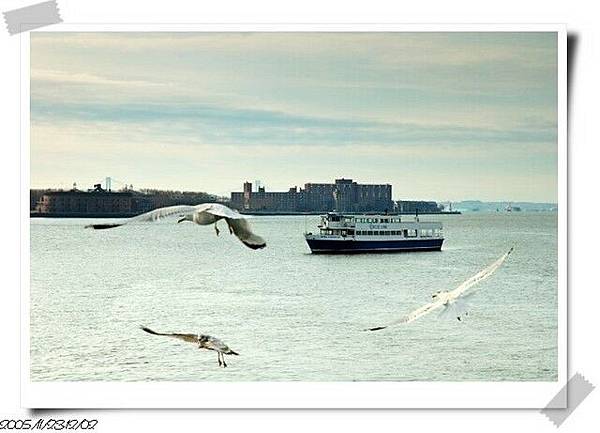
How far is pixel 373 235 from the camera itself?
371 centimetres

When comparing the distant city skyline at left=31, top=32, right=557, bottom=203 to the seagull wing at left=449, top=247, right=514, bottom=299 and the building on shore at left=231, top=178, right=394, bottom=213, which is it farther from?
the seagull wing at left=449, top=247, right=514, bottom=299

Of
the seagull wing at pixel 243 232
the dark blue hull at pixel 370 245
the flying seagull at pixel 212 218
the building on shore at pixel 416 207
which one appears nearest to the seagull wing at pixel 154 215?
the flying seagull at pixel 212 218

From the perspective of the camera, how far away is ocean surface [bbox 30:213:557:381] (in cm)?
353

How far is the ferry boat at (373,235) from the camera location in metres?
3.65

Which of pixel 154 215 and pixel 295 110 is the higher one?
pixel 295 110

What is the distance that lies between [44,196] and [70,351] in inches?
21.4

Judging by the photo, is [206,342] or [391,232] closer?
[206,342]

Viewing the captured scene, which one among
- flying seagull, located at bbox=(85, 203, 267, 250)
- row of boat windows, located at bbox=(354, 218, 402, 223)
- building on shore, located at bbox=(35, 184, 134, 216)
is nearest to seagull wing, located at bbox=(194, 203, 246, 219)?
flying seagull, located at bbox=(85, 203, 267, 250)

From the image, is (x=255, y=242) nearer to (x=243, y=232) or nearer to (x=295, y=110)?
(x=243, y=232)

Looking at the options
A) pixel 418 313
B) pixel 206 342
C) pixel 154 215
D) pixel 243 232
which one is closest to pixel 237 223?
pixel 243 232

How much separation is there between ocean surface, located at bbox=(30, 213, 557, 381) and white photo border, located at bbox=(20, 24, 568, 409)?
3 centimetres
